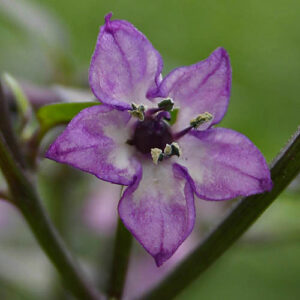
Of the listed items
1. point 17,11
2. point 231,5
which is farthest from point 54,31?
point 231,5

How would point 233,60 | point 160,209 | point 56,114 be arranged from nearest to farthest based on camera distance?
1. point 160,209
2. point 56,114
3. point 233,60

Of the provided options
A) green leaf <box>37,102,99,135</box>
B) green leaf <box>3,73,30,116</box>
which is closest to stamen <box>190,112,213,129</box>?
green leaf <box>37,102,99,135</box>

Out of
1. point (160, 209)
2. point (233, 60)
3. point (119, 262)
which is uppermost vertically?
point (160, 209)

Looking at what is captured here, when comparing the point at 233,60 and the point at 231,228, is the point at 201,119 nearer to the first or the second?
the point at 231,228

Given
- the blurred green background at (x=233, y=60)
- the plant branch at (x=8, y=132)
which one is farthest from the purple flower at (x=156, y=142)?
→ the blurred green background at (x=233, y=60)

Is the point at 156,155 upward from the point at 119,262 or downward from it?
upward

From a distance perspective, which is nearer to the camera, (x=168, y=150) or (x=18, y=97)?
(x=168, y=150)

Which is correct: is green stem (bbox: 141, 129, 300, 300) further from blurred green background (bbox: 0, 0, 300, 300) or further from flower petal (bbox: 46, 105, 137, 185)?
blurred green background (bbox: 0, 0, 300, 300)

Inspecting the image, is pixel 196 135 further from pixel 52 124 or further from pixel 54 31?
pixel 54 31

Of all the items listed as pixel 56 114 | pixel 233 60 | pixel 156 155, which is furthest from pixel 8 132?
pixel 233 60
